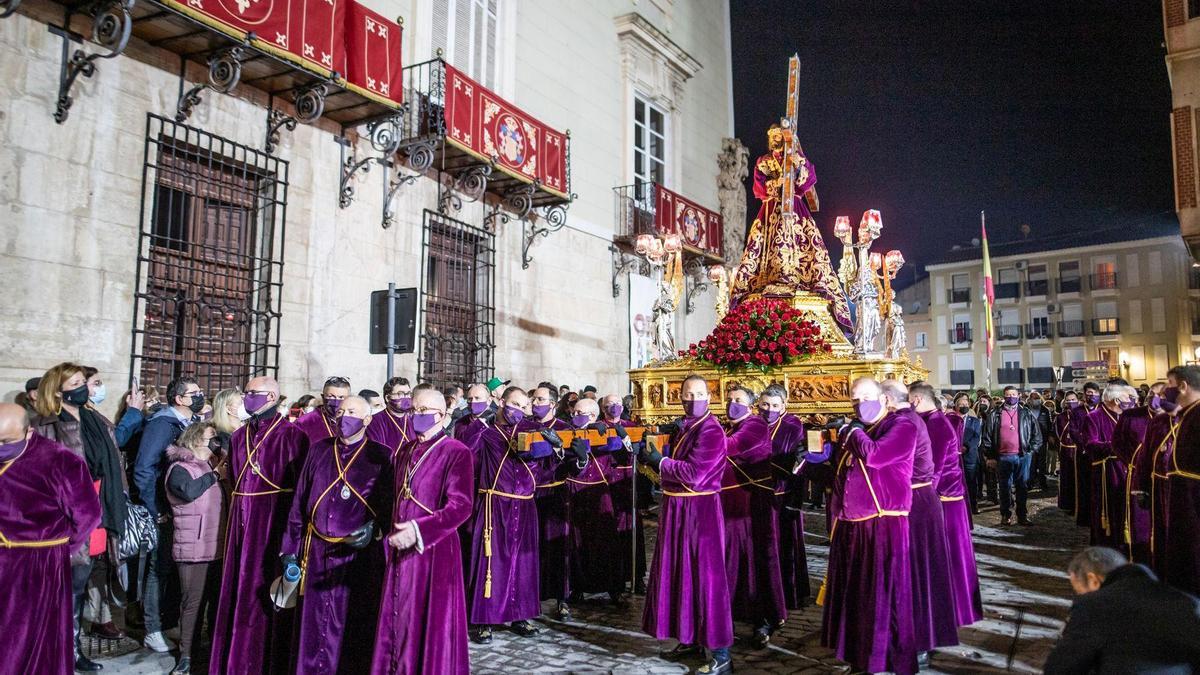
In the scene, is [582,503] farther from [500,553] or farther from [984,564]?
[984,564]

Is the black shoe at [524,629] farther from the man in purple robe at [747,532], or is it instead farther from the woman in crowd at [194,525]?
the woman in crowd at [194,525]

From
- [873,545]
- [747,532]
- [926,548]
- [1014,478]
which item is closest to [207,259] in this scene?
[747,532]

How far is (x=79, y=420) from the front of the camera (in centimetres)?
543

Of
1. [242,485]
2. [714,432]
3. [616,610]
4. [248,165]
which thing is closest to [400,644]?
[242,485]

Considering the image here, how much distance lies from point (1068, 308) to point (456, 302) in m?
44.1

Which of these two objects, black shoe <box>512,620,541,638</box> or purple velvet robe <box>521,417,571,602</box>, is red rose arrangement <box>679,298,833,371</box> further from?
black shoe <box>512,620,541,638</box>

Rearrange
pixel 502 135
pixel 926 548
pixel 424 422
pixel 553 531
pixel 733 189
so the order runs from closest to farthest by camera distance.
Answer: pixel 424 422 < pixel 926 548 < pixel 553 531 < pixel 502 135 < pixel 733 189

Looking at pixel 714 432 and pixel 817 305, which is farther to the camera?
pixel 817 305

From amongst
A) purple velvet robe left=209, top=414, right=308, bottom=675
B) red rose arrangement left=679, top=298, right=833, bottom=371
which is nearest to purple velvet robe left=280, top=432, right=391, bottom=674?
purple velvet robe left=209, top=414, right=308, bottom=675

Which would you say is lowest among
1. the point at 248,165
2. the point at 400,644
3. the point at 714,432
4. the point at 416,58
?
the point at 400,644

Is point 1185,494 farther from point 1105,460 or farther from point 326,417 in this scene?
point 326,417

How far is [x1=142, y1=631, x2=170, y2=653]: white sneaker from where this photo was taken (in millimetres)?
5840

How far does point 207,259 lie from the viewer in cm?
916

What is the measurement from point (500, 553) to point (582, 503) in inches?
65.4
